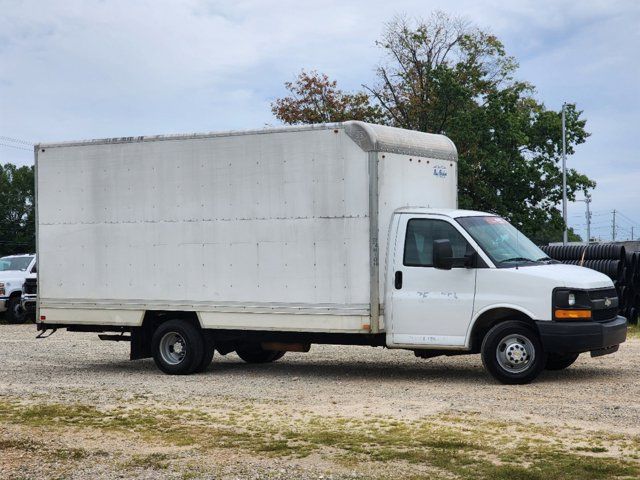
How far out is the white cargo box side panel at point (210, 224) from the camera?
13.0 metres

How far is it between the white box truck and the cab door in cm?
2

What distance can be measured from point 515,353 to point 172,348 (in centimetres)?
489

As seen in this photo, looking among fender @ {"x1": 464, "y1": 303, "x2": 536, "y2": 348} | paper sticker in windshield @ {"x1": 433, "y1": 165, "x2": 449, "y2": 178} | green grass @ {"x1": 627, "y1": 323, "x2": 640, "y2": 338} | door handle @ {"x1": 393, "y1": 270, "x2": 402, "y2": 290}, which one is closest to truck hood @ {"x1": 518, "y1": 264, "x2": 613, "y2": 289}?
fender @ {"x1": 464, "y1": 303, "x2": 536, "y2": 348}

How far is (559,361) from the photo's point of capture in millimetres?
13695

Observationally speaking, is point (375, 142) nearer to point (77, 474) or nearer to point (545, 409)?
point (545, 409)

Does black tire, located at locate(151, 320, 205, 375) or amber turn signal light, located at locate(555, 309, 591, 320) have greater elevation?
amber turn signal light, located at locate(555, 309, 591, 320)

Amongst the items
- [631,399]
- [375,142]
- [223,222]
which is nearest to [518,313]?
[631,399]

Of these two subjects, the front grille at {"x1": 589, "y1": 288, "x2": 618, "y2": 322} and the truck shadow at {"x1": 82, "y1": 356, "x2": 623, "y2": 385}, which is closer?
the front grille at {"x1": 589, "y1": 288, "x2": 618, "y2": 322}

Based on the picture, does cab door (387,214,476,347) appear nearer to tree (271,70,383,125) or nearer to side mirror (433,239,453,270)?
side mirror (433,239,453,270)

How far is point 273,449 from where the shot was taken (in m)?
8.62

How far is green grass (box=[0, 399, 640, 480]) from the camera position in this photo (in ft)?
25.4

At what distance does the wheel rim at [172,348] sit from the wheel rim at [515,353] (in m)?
4.52

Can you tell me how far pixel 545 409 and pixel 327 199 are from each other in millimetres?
4061

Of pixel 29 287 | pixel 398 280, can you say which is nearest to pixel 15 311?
pixel 29 287
